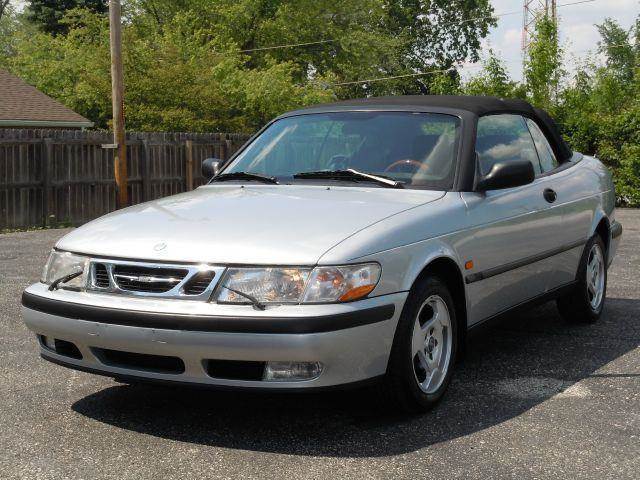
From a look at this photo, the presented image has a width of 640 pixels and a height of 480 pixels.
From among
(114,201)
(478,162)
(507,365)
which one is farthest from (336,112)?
(114,201)

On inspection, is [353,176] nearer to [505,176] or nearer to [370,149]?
[370,149]

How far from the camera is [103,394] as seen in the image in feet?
17.0

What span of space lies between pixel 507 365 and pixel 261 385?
2.19m

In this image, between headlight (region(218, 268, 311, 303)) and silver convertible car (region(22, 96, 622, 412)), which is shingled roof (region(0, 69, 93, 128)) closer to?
silver convertible car (region(22, 96, 622, 412))

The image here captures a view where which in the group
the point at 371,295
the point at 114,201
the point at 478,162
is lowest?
the point at 114,201

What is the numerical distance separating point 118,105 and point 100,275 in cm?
1376

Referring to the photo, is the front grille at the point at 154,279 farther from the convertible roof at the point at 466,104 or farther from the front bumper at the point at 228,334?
the convertible roof at the point at 466,104

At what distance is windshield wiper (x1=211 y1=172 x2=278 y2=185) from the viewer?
5551 mm

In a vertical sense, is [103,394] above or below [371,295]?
below

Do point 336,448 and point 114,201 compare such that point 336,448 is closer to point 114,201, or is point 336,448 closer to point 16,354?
point 16,354

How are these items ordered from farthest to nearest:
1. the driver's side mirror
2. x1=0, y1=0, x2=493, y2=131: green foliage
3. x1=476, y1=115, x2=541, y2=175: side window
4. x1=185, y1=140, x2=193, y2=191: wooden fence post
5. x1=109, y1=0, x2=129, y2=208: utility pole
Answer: x1=0, y1=0, x2=493, y2=131: green foliage → x1=185, y1=140, x2=193, y2=191: wooden fence post → x1=109, y1=0, x2=129, y2=208: utility pole → the driver's side mirror → x1=476, y1=115, x2=541, y2=175: side window

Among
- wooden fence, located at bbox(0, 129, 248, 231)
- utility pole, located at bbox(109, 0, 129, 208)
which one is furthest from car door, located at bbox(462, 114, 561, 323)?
wooden fence, located at bbox(0, 129, 248, 231)

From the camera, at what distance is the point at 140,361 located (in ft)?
14.4

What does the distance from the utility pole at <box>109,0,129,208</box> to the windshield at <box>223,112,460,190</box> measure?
11792 mm
